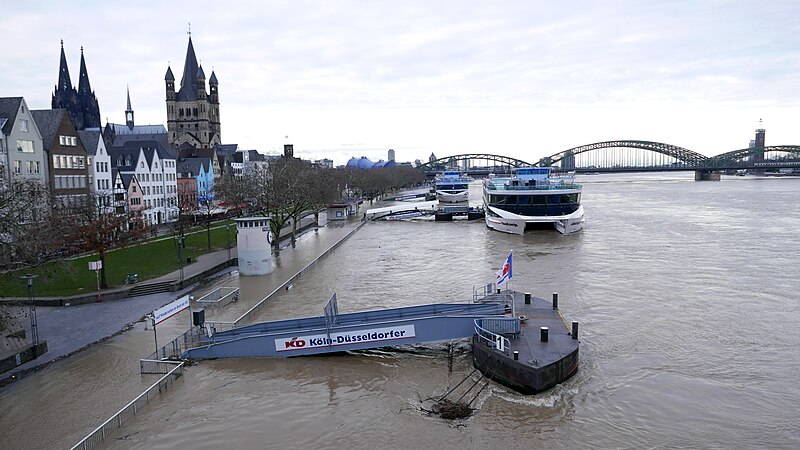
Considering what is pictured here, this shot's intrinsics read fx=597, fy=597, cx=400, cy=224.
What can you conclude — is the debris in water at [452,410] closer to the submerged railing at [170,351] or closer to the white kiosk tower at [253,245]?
the submerged railing at [170,351]

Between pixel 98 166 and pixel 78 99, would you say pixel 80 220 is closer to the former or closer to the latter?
pixel 98 166

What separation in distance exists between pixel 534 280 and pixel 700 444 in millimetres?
19771

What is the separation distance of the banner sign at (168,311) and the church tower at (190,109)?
119 meters

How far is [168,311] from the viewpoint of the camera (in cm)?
2081

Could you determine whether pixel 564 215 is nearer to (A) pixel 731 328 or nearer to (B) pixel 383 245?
(B) pixel 383 245

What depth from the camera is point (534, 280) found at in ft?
112

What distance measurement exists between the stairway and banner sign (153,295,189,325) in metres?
8.65

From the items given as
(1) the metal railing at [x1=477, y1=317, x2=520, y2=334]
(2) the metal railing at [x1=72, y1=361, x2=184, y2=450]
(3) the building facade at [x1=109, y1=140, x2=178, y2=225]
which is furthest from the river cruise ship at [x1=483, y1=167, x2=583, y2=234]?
(2) the metal railing at [x1=72, y1=361, x2=184, y2=450]

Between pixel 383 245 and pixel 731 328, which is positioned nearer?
pixel 731 328

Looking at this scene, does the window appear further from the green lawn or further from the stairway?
the stairway

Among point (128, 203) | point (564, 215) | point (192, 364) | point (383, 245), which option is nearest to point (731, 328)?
point (192, 364)

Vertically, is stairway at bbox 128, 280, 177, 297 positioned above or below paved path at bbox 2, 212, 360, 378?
above

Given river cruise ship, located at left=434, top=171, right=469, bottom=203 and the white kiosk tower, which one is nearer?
the white kiosk tower

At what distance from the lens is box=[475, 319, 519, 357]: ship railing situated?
17.9m
